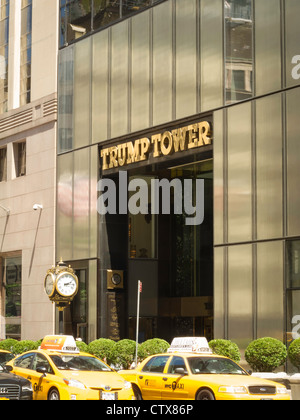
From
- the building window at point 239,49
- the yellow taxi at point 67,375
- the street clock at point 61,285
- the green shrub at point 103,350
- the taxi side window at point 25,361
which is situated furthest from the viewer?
the street clock at point 61,285

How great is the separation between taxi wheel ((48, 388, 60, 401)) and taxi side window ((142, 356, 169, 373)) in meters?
2.47

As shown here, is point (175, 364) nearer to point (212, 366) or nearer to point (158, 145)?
point (212, 366)

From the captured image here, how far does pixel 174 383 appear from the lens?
793 inches

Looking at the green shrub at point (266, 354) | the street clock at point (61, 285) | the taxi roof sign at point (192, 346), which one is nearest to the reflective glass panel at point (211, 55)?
the street clock at point (61, 285)

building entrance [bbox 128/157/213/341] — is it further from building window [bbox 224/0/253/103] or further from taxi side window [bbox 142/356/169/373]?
taxi side window [bbox 142/356/169/373]

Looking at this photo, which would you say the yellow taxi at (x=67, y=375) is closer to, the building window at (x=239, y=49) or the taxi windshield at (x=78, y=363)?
the taxi windshield at (x=78, y=363)

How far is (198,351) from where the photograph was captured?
21.3 meters

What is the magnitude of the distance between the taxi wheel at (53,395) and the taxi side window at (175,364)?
8.62 ft

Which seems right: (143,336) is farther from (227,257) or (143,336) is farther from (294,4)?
(294,4)

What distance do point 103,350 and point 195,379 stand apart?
41.2 feet

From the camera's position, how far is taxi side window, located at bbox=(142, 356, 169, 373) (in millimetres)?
20969

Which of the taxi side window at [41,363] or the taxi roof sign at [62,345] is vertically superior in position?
the taxi roof sign at [62,345]

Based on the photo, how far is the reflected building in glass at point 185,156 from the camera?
27.0 metres

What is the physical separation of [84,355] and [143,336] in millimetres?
14394
